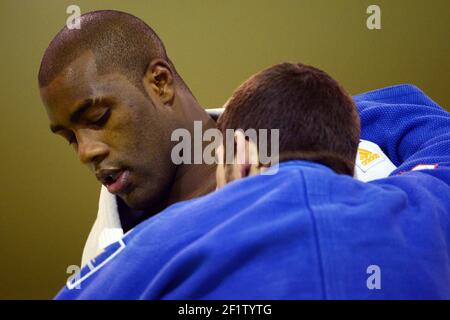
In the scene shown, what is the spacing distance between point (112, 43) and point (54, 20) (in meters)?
0.70

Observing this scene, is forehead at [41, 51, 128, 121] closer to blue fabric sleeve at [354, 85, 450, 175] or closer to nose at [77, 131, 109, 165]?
nose at [77, 131, 109, 165]

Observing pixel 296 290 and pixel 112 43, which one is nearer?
pixel 296 290

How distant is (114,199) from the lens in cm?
98

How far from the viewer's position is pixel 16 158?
1591 mm

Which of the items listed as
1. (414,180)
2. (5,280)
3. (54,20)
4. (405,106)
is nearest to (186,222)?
(414,180)

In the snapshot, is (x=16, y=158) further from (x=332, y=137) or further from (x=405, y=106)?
(x=332, y=137)

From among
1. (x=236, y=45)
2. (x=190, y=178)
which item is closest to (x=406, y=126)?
(x=190, y=178)

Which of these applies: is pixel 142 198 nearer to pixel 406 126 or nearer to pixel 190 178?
pixel 190 178

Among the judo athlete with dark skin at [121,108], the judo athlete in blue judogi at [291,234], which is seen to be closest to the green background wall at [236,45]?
the judo athlete with dark skin at [121,108]

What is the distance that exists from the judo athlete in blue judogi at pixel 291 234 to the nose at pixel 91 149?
249 mm

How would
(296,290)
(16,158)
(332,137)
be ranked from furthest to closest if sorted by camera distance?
(16,158), (332,137), (296,290)

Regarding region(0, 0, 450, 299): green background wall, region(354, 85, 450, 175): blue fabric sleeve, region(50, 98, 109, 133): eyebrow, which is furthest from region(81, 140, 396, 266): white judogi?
region(0, 0, 450, 299): green background wall

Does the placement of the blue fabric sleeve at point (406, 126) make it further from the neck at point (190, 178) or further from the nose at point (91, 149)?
the nose at point (91, 149)

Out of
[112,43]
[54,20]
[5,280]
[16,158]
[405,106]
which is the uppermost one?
[54,20]
